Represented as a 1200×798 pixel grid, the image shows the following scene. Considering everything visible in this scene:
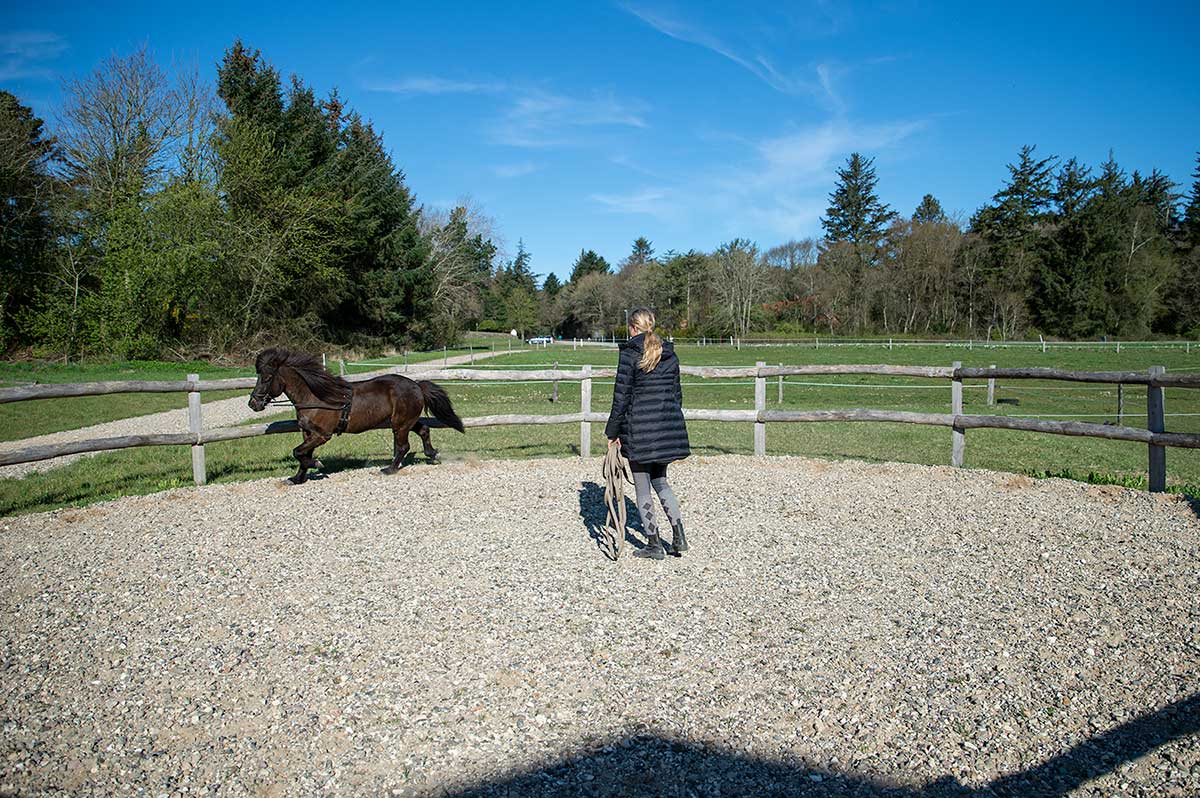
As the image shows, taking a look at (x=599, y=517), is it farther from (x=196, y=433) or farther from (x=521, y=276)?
(x=521, y=276)

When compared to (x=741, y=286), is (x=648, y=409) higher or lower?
lower

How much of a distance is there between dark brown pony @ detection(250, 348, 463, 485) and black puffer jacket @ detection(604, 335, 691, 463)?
4360 millimetres

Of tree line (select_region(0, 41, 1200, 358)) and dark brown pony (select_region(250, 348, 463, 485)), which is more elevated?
tree line (select_region(0, 41, 1200, 358))

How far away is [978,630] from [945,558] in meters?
1.48

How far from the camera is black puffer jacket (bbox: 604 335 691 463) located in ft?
17.8

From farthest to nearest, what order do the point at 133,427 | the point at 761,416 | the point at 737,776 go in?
the point at 133,427 < the point at 761,416 < the point at 737,776

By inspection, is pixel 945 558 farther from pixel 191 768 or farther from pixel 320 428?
pixel 320 428

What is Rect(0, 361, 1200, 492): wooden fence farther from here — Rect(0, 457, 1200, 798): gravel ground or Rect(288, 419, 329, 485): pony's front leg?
Rect(0, 457, 1200, 798): gravel ground

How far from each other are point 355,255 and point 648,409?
3711 centimetres

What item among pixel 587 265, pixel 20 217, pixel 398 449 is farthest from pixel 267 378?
pixel 587 265

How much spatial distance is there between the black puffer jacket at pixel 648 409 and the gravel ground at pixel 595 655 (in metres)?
0.95

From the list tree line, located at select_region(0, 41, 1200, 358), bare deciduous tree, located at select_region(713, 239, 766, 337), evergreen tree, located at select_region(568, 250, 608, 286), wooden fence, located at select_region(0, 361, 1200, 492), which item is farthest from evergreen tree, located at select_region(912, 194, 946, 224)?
wooden fence, located at select_region(0, 361, 1200, 492)

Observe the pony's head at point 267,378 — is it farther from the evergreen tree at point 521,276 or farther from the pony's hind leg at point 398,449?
the evergreen tree at point 521,276

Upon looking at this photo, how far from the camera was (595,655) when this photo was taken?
397 centimetres
